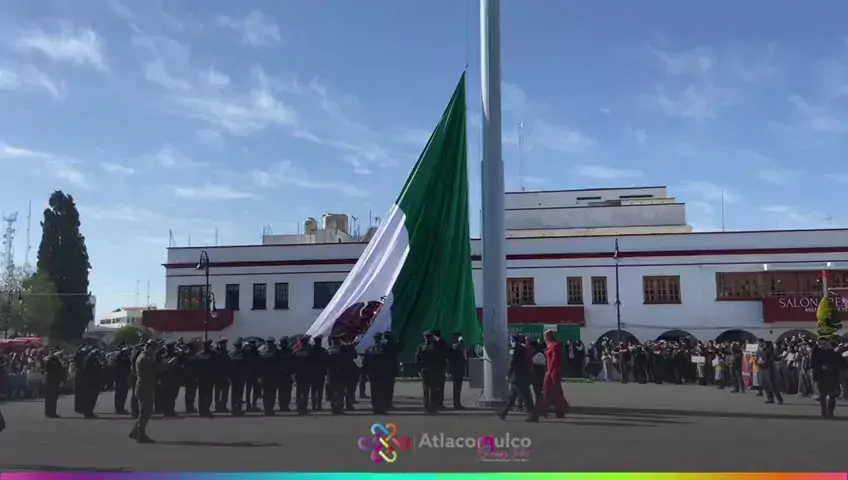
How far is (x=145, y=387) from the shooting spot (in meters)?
5.16

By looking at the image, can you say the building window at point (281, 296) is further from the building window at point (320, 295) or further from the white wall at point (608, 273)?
the building window at point (320, 295)

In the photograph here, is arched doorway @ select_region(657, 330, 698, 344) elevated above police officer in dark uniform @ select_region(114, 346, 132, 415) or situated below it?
above

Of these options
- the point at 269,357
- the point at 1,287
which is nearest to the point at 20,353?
the point at 1,287

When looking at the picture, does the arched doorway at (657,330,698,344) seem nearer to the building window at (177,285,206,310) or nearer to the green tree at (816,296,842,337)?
the green tree at (816,296,842,337)

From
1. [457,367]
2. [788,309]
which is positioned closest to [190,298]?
[457,367]

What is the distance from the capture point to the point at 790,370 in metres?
6.52

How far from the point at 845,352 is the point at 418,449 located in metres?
3.62

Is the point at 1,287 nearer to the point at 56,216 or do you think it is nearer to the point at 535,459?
the point at 56,216

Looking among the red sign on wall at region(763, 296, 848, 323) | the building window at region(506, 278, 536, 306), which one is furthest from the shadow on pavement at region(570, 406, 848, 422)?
Result: the red sign on wall at region(763, 296, 848, 323)

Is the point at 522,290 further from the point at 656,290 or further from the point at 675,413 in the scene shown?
the point at 675,413

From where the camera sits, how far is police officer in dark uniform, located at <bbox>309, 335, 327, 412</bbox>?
5692 millimetres

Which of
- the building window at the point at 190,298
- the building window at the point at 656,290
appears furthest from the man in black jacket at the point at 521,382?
the building window at the point at 656,290

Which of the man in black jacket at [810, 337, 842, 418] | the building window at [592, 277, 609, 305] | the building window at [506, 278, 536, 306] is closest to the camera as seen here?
the man in black jacket at [810, 337, 842, 418]

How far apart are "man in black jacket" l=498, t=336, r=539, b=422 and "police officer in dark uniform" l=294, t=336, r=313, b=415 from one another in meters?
1.53
